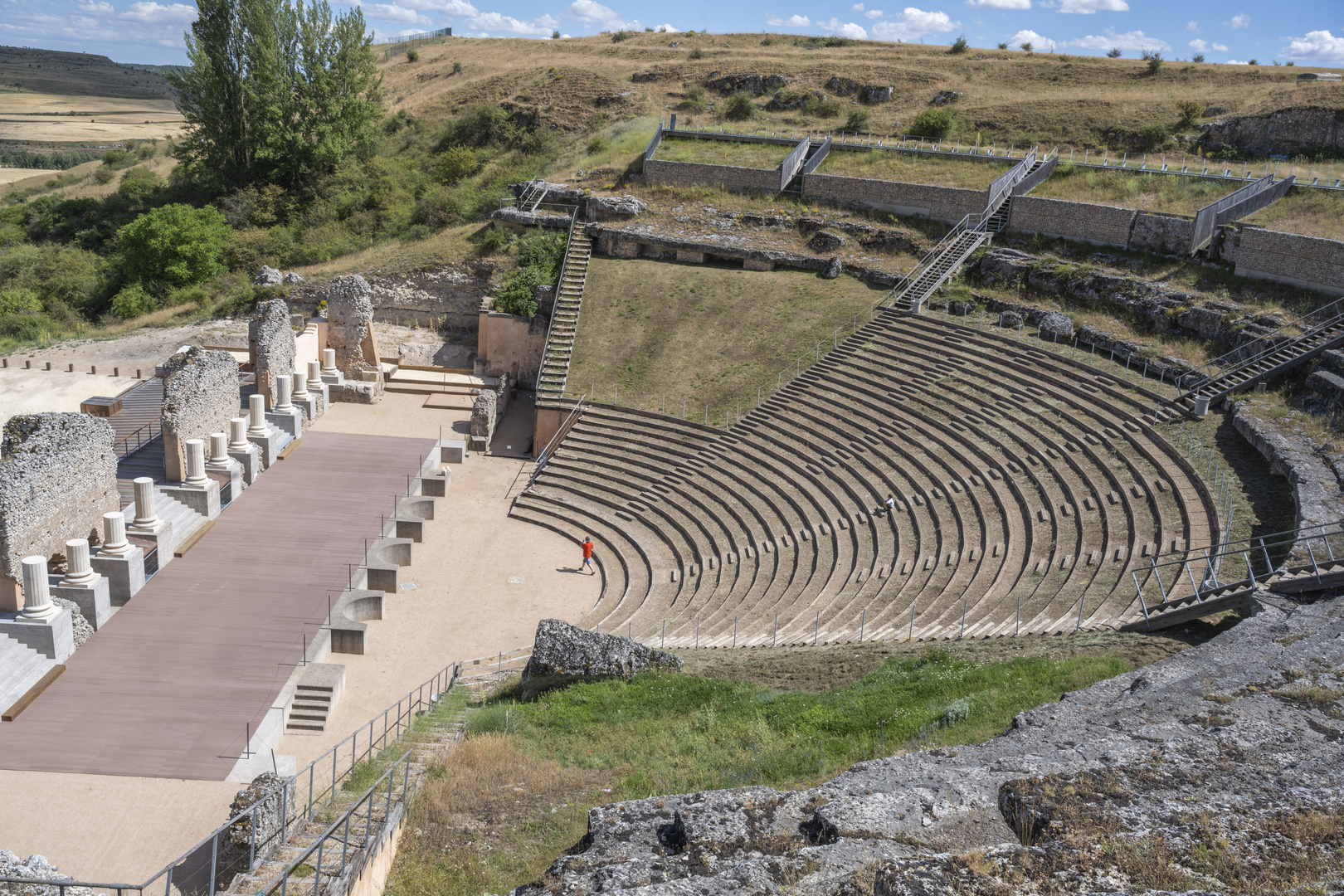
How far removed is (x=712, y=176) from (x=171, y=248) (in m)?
22.2

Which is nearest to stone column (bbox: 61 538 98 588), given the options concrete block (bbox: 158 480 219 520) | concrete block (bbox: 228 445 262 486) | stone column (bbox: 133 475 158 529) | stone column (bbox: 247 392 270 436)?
stone column (bbox: 133 475 158 529)

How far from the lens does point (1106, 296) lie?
28156mm

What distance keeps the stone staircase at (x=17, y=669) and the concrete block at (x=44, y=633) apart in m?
0.09

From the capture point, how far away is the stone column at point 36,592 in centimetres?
1677

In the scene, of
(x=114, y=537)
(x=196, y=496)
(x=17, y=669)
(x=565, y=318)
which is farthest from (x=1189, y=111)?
(x=17, y=669)

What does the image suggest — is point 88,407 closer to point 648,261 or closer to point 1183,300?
point 648,261

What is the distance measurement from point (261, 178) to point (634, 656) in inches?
1611

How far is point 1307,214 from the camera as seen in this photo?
91.3ft

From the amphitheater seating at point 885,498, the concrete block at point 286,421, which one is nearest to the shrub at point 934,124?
the amphitheater seating at point 885,498

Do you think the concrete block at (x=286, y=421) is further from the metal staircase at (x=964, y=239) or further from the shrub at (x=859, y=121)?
the shrub at (x=859, y=121)

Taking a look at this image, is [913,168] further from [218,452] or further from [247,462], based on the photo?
[218,452]

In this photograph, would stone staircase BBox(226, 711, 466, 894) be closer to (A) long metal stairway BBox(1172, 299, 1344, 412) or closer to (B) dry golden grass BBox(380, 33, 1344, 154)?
(A) long metal stairway BBox(1172, 299, 1344, 412)

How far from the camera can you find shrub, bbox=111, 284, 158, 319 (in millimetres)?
39656

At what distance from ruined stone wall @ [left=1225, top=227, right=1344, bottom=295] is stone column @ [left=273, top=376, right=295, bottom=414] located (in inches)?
1028
